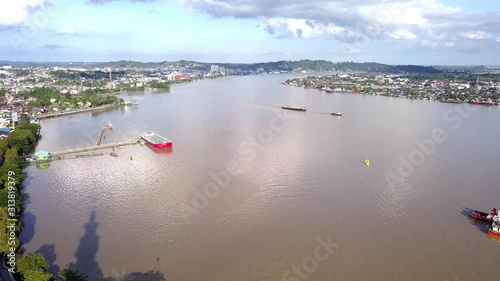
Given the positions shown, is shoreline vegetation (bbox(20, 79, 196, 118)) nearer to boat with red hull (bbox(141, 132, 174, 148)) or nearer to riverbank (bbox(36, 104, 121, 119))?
riverbank (bbox(36, 104, 121, 119))

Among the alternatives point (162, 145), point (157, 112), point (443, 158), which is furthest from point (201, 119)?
point (443, 158)

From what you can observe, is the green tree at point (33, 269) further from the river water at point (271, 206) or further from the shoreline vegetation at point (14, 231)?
the river water at point (271, 206)

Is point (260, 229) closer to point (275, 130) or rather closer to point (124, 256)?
Answer: point (124, 256)

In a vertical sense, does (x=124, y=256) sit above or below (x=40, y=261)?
below

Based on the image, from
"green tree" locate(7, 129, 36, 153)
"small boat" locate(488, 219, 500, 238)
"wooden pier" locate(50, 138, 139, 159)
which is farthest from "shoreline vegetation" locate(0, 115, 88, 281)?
"small boat" locate(488, 219, 500, 238)

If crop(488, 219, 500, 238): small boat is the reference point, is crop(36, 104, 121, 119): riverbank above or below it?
above

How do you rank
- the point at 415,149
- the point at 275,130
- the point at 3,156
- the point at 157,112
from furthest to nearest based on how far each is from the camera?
the point at 157,112 → the point at 275,130 → the point at 415,149 → the point at 3,156
